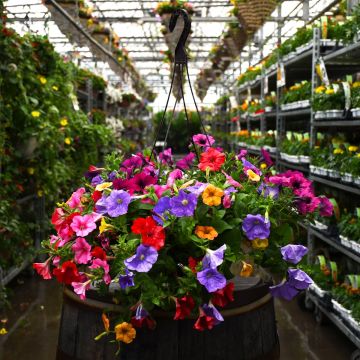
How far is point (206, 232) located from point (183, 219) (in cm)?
6

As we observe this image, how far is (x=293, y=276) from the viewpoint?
1318 mm

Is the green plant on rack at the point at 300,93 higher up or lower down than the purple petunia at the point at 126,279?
higher up

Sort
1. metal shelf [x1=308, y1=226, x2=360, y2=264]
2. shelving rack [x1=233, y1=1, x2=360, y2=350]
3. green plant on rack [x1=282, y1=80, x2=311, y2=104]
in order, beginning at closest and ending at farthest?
metal shelf [x1=308, y1=226, x2=360, y2=264]
shelving rack [x1=233, y1=1, x2=360, y2=350]
green plant on rack [x1=282, y1=80, x2=311, y2=104]

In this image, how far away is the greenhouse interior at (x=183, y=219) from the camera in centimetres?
123

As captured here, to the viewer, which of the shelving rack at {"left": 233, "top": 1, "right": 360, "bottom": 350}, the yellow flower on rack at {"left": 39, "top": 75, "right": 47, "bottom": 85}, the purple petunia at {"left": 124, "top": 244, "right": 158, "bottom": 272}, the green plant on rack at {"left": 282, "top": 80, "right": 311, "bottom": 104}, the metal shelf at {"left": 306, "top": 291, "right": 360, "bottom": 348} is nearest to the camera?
the purple petunia at {"left": 124, "top": 244, "right": 158, "bottom": 272}

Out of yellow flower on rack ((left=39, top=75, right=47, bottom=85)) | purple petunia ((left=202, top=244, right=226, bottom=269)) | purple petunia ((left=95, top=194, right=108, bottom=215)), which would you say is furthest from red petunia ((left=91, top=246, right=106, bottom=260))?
yellow flower on rack ((left=39, top=75, right=47, bottom=85))

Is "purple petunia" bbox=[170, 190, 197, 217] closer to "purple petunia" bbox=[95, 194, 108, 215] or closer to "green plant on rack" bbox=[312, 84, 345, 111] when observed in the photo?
"purple petunia" bbox=[95, 194, 108, 215]

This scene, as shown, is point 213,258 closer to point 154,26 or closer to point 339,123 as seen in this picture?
point 339,123

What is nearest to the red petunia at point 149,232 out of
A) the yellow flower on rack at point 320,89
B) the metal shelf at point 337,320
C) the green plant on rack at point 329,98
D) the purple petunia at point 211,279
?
the purple petunia at point 211,279

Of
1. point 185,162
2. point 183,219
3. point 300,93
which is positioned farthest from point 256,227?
point 300,93

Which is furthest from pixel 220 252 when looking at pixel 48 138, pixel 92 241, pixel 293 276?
pixel 48 138

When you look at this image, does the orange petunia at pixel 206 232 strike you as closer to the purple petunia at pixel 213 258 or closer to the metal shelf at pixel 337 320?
the purple petunia at pixel 213 258

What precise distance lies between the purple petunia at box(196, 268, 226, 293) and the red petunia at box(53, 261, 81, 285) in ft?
0.93

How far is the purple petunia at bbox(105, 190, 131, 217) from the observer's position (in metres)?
1.25
